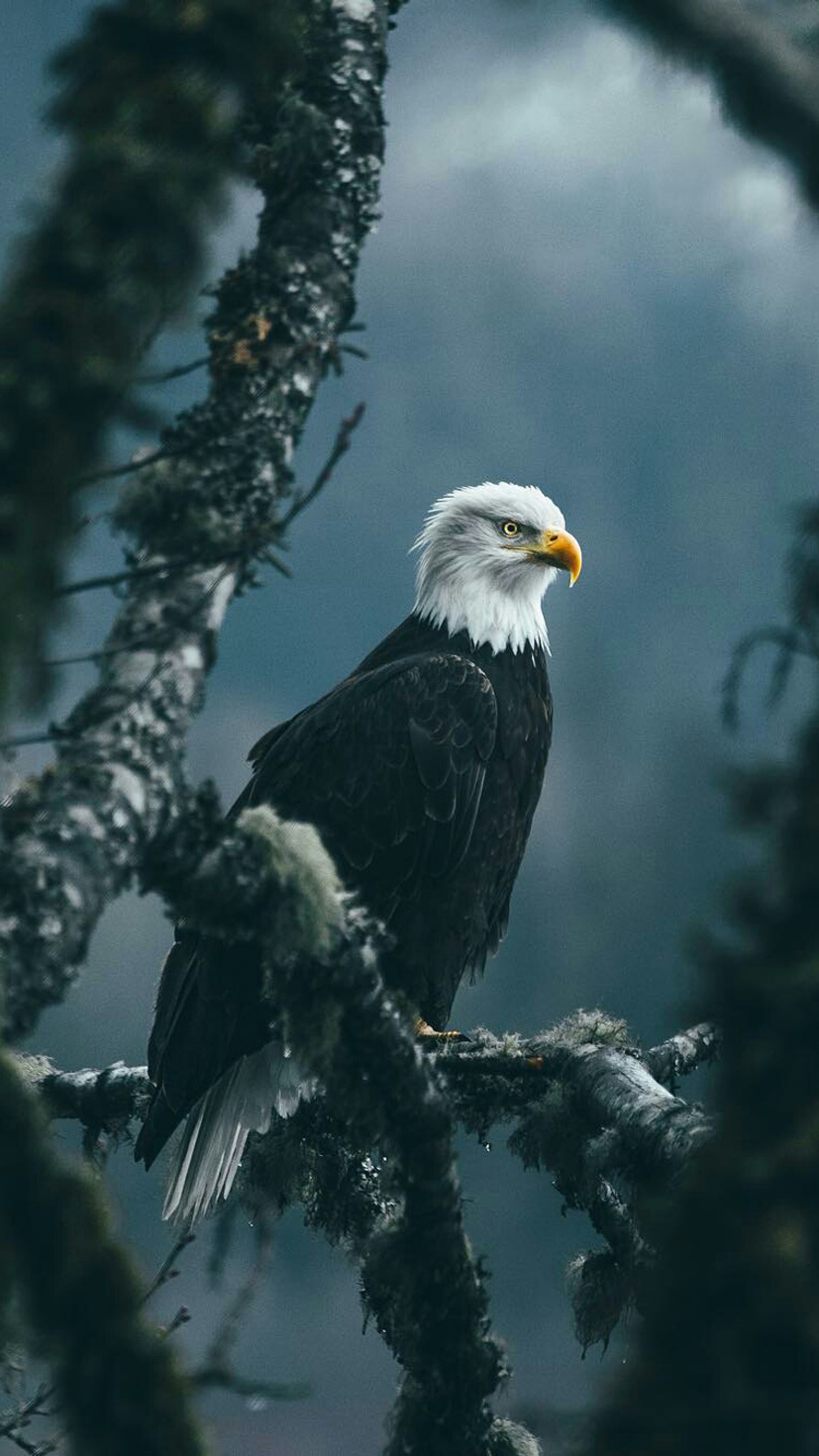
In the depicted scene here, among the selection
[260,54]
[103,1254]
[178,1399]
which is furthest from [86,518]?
[178,1399]

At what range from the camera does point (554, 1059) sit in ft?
14.0

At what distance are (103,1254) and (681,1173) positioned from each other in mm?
1812

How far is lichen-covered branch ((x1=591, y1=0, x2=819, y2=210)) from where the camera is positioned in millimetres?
2123

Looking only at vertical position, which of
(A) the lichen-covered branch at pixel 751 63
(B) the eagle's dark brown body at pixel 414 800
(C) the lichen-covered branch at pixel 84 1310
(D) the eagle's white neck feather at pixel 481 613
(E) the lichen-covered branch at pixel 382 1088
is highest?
(D) the eagle's white neck feather at pixel 481 613

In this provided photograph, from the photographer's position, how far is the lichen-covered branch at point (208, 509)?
93.9 inches

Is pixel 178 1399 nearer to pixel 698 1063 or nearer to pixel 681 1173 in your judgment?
pixel 681 1173

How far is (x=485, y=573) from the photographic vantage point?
667 cm

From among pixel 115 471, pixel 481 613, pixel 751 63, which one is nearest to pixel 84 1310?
pixel 115 471

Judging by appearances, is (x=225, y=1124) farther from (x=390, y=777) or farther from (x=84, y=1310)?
(x=84, y=1310)

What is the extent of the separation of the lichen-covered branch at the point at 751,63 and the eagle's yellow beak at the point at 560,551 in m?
4.29

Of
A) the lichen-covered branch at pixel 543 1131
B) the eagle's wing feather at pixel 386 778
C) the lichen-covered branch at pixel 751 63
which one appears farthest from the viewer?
the eagle's wing feather at pixel 386 778

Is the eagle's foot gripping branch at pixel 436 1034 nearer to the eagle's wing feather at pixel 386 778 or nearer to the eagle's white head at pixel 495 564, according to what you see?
A: the eagle's wing feather at pixel 386 778

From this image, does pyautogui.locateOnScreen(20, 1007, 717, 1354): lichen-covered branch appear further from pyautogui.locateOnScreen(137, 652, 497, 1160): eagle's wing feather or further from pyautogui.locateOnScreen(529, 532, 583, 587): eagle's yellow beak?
pyautogui.locateOnScreen(529, 532, 583, 587): eagle's yellow beak

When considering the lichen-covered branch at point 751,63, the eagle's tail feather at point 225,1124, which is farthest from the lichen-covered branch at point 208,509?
the eagle's tail feather at point 225,1124
